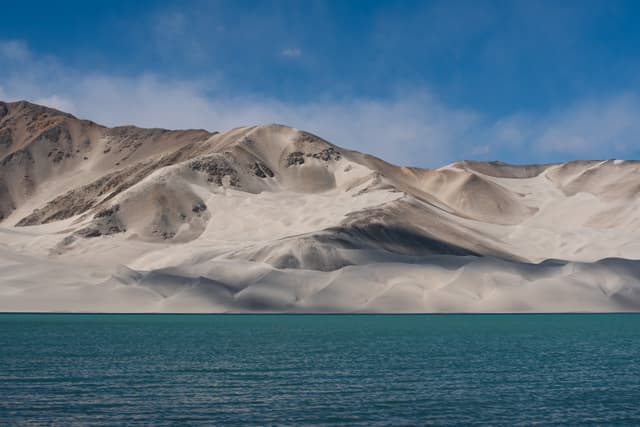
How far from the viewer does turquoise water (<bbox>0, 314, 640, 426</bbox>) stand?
1407 inches

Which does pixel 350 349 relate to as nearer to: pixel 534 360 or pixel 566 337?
pixel 534 360

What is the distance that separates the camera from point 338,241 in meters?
164

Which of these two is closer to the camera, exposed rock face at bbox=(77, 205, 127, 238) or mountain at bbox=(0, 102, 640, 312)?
mountain at bbox=(0, 102, 640, 312)

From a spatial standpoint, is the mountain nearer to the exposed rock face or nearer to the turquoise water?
the exposed rock face

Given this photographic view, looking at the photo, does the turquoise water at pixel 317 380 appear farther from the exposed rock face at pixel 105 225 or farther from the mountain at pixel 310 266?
the exposed rock face at pixel 105 225

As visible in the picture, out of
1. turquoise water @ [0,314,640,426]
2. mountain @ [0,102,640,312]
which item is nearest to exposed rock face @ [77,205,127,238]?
mountain @ [0,102,640,312]

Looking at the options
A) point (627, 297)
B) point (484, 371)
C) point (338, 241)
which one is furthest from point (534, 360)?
point (338, 241)

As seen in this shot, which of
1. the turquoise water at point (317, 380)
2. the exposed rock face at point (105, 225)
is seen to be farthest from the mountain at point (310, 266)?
the turquoise water at point (317, 380)

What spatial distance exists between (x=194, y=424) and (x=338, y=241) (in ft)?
428

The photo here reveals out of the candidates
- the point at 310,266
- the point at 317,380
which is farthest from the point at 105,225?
the point at 317,380

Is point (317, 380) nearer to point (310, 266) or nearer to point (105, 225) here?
point (310, 266)

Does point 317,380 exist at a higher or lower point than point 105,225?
lower

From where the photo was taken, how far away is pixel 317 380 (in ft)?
153

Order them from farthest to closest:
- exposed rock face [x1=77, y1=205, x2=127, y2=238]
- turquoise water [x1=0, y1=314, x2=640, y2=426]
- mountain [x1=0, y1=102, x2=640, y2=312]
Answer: exposed rock face [x1=77, y1=205, x2=127, y2=238]
mountain [x1=0, y1=102, x2=640, y2=312]
turquoise water [x1=0, y1=314, x2=640, y2=426]
